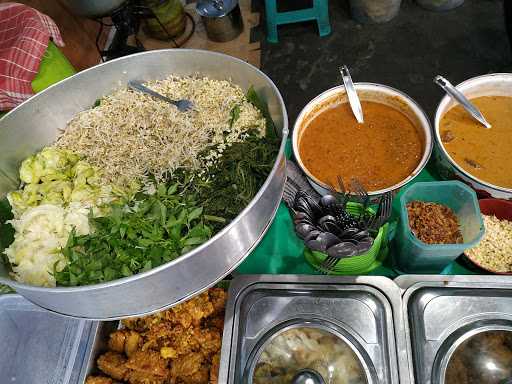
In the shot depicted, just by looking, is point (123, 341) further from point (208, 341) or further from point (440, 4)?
point (440, 4)

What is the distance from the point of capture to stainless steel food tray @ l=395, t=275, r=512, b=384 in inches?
49.4

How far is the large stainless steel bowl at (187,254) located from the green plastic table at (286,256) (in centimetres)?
40

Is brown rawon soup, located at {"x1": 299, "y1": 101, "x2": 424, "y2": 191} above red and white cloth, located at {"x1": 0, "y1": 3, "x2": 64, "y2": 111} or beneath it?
beneath

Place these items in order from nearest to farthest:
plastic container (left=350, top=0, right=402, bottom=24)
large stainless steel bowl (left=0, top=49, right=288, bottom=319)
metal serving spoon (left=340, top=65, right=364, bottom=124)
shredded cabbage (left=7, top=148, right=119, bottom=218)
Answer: large stainless steel bowl (left=0, top=49, right=288, bottom=319)
shredded cabbage (left=7, top=148, right=119, bottom=218)
metal serving spoon (left=340, top=65, right=364, bottom=124)
plastic container (left=350, top=0, right=402, bottom=24)

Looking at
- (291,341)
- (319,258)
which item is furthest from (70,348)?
(319,258)

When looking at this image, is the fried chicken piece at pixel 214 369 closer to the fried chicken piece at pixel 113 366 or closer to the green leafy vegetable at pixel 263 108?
the fried chicken piece at pixel 113 366

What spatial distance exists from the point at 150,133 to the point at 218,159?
0.34 meters

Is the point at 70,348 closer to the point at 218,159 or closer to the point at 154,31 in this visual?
the point at 218,159

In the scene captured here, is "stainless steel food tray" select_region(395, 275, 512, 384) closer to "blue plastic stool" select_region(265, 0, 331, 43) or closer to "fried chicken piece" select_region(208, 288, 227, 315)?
"fried chicken piece" select_region(208, 288, 227, 315)

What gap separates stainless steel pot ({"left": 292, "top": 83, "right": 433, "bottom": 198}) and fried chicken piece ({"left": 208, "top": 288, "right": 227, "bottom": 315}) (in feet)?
1.92

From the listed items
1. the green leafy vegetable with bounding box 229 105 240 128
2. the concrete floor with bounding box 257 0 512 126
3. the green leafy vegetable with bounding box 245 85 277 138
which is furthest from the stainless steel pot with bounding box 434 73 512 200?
the concrete floor with bounding box 257 0 512 126

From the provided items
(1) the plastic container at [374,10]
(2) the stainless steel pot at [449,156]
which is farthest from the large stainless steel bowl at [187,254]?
(1) the plastic container at [374,10]

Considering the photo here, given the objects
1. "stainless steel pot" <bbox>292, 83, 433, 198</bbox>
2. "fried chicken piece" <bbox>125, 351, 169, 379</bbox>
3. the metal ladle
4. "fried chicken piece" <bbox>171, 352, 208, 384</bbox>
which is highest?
"stainless steel pot" <bbox>292, 83, 433, 198</bbox>

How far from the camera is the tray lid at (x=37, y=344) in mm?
1533
